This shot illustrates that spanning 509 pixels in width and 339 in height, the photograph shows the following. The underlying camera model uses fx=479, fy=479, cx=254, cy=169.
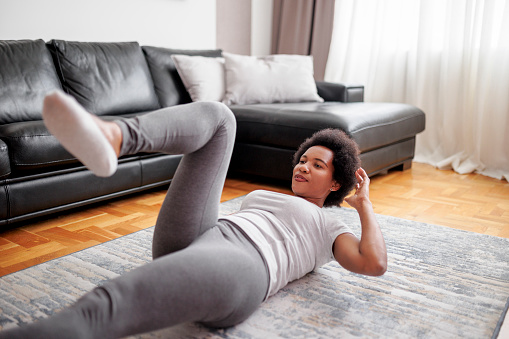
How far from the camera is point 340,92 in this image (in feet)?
12.0

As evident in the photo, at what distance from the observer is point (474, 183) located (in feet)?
10.9

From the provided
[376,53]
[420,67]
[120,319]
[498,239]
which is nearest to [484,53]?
[420,67]

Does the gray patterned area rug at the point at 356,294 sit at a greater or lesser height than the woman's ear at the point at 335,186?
lesser

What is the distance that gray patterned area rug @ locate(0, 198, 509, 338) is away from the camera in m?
1.32

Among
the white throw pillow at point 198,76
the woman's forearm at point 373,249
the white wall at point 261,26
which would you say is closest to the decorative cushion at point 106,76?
the white throw pillow at point 198,76

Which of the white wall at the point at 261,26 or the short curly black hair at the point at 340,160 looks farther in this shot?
the white wall at the point at 261,26

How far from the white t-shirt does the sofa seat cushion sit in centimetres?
129

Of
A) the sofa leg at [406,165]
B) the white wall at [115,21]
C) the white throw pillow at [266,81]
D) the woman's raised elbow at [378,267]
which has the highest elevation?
the white wall at [115,21]

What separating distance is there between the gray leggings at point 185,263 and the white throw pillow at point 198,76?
1.95m

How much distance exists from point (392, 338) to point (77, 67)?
7.63 feet

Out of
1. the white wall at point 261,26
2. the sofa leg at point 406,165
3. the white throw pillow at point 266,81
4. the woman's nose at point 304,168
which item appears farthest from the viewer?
the white wall at point 261,26

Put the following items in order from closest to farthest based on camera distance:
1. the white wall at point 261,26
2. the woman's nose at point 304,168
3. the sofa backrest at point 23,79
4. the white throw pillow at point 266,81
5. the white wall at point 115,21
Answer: the woman's nose at point 304,168
the sofa backrest at point 23,79
the white wall at point 115,21
the white throw pillow at point 266,81
the white wall at point 261,26

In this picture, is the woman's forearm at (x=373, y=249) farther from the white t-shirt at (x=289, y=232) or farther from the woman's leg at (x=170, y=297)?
the woman's leg at (x=170, y=297)

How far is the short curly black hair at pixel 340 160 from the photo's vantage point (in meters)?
1.56
